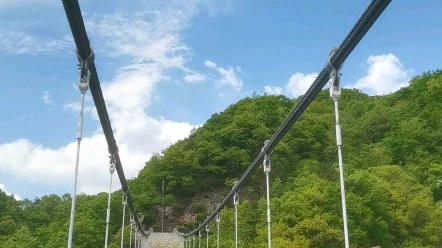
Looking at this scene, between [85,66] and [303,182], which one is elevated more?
[303,182]

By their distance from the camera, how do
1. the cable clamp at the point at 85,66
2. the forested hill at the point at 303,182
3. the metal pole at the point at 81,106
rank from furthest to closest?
the forested hill at the point at 303,182
the cable clamp at the point at 85,66
the metal pole at the point at 81,106

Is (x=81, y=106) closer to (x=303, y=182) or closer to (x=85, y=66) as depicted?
(x=85, y=66)

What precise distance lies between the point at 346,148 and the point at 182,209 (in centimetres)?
1437

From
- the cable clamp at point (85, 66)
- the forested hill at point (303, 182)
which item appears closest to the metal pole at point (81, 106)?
the cable clamp at point (85, 66)

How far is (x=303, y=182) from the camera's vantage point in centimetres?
2928

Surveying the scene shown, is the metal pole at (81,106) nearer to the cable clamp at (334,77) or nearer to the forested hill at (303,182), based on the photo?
the cable clamp at (334,77)

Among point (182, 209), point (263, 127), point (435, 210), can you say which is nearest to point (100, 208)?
point (182, 209)

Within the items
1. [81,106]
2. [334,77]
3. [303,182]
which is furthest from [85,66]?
[303,182]

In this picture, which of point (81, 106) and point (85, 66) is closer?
point (81, 106)

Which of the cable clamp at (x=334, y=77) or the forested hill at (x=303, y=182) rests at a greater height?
the forested hill at (x=303, y=182)

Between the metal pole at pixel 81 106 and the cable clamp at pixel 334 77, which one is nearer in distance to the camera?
the metal pole at pixel 81 106

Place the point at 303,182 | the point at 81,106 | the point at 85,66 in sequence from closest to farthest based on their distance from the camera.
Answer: the point at 81,106 → the point at 85,66 → the point at 303,182

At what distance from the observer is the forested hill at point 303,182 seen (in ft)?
80.6

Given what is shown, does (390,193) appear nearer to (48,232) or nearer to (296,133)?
(296,133)
